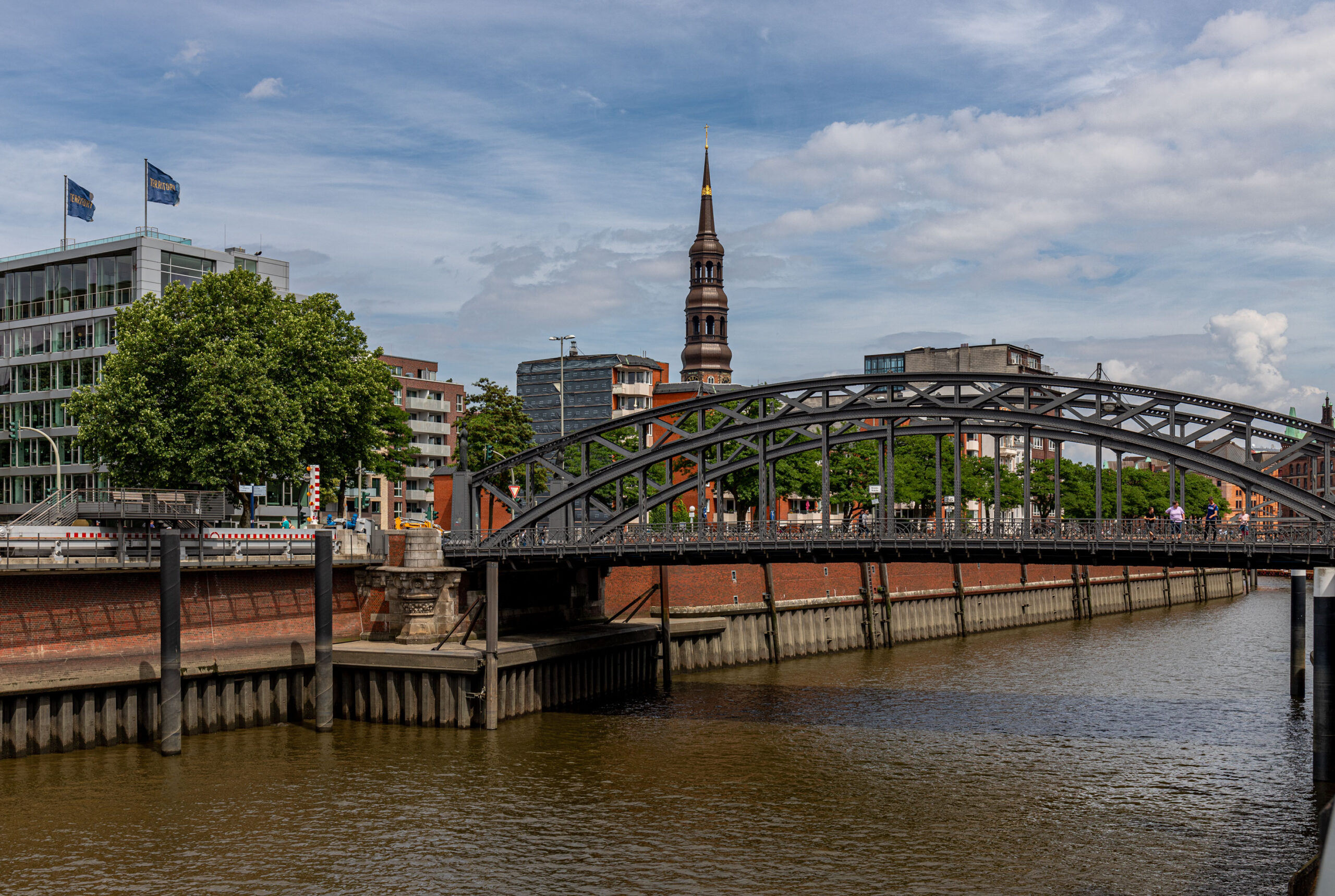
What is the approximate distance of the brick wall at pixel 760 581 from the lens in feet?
197

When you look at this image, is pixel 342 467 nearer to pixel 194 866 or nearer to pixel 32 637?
pixel 32 637

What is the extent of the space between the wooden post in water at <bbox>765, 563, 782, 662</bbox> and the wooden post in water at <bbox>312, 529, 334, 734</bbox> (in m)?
26.4

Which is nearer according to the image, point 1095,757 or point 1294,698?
point 1095,757

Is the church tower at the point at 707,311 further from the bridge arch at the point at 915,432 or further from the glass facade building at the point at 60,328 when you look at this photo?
the bridge arch at the point at 915,432

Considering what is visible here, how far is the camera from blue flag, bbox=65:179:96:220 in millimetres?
74938

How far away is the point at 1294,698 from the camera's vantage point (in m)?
50.0

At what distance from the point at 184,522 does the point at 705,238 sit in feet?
303

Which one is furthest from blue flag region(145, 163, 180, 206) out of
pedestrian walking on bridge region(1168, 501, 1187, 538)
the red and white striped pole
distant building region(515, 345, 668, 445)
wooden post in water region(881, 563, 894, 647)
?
distant building region(515, 345, 668, 445)

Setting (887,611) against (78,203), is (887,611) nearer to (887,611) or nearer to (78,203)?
(887,611)

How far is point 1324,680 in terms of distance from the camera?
3531 cm

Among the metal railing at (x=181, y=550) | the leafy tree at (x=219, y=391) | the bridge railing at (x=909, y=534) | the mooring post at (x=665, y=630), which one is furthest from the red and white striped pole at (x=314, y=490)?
the mooring post at (x=665, y=630)

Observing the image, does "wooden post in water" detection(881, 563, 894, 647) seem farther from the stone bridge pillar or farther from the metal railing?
the metal railing

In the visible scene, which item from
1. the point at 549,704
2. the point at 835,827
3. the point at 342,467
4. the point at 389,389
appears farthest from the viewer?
Result: the point at 389,389

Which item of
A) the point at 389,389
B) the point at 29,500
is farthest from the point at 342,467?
the point at 29,500
